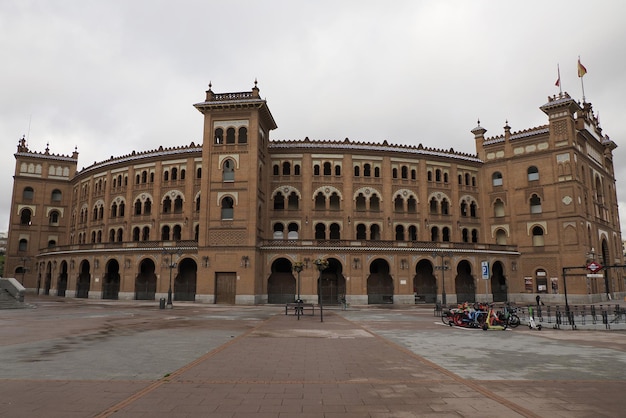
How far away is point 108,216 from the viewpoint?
177 feet

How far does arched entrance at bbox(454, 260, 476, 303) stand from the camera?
46719mm

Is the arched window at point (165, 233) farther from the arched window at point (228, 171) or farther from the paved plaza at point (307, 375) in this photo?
the paved plaza at point (307, 375)

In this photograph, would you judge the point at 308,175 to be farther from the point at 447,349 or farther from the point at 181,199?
the point at 447,349

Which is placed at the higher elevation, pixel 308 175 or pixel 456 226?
pixel 308 175

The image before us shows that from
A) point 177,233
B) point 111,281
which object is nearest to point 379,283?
point 177,233

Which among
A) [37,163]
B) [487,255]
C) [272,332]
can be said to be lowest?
[272,332]

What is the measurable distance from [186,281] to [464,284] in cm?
3250

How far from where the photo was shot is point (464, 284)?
48.3 metres

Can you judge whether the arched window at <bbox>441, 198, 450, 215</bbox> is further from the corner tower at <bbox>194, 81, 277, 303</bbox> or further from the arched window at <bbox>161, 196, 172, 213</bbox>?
the arched window at <bbox>161, 196, 172, 213</bbox>

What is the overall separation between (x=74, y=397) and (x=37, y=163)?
69.0m

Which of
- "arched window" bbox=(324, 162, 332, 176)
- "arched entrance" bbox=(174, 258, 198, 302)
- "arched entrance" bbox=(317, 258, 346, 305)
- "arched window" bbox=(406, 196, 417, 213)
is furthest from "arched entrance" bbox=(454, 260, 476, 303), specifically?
"arched entrance" bbox=(174, 258, 198, 302)

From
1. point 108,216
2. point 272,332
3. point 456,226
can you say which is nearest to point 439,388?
point 272,332

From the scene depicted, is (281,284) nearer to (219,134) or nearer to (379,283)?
(379,283)

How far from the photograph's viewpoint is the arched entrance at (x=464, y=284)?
153ft
